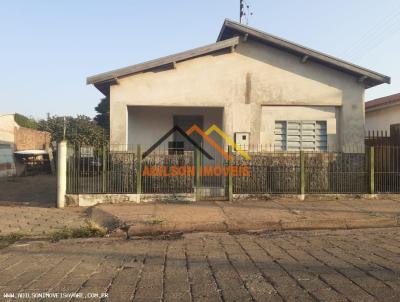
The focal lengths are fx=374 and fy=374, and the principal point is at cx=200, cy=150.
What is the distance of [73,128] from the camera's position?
3925 centimetres

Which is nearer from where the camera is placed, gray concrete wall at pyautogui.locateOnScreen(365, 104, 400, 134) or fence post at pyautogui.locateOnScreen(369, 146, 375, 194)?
fence post at pyautogui.locateOnScreen(369, 146, 375, 194)

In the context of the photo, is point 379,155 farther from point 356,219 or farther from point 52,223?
point 52,223

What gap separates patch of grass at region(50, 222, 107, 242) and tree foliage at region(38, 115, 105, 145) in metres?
26.4

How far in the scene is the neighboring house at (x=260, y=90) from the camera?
38.2ft

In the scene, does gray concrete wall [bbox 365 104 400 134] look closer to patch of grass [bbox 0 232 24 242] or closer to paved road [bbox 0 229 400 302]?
paved road [bbox 0 229 400 302]

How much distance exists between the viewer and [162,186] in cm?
1071

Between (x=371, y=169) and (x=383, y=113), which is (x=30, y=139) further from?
(x=371, y=169)

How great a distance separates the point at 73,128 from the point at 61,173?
3079 centimetres

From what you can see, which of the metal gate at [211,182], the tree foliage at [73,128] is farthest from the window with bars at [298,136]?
the tree foliage at [73,128]

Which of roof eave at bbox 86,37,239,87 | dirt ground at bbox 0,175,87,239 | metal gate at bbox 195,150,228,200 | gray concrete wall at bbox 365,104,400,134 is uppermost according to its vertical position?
roof eave at bbox 86,37,239,87

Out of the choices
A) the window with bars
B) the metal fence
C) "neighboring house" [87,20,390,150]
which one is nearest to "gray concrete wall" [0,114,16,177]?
"neighboring house" [87,20,390,150]

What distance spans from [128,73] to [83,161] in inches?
119

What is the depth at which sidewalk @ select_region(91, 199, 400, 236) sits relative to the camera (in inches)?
313

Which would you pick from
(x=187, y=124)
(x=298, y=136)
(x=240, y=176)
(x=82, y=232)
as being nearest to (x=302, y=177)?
(x=240, y=176)
